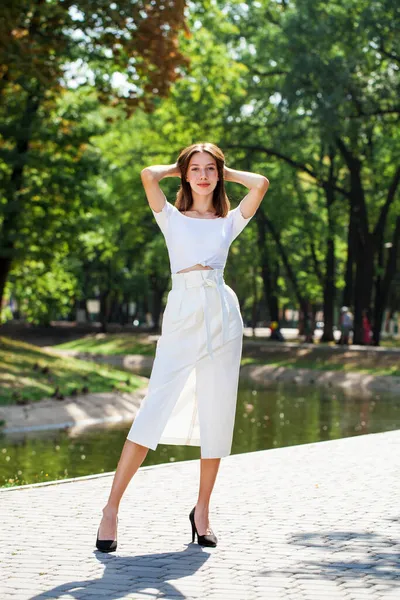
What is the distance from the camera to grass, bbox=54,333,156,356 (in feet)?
168

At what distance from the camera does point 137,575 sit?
5.36 m

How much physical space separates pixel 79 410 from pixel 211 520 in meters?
13.8

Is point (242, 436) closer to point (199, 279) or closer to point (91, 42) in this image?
point (91, 42)

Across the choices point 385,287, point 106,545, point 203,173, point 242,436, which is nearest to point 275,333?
point 385,287

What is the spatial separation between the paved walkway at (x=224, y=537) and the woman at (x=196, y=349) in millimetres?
347

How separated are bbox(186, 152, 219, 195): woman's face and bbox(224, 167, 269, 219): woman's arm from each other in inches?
4.3

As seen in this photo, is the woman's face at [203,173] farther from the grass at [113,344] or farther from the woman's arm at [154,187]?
the grass at [113,344]

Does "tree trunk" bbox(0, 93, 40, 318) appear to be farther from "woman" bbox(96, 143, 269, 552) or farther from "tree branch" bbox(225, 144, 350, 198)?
"woman" bbox(96, 143, 269, 552)

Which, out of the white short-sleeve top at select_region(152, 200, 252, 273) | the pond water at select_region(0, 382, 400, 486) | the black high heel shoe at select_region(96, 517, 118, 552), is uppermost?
the white short-sleeve top at select_region(152, 200, 252, 273)

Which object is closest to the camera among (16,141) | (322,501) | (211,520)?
(211,520)

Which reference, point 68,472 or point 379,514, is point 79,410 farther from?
point 379,514

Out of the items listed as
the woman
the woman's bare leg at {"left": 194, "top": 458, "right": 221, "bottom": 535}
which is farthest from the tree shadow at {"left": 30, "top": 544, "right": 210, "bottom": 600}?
the woman

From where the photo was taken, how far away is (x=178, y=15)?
66.9 ft

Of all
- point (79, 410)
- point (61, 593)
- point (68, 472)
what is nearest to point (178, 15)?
point (79, 410)
